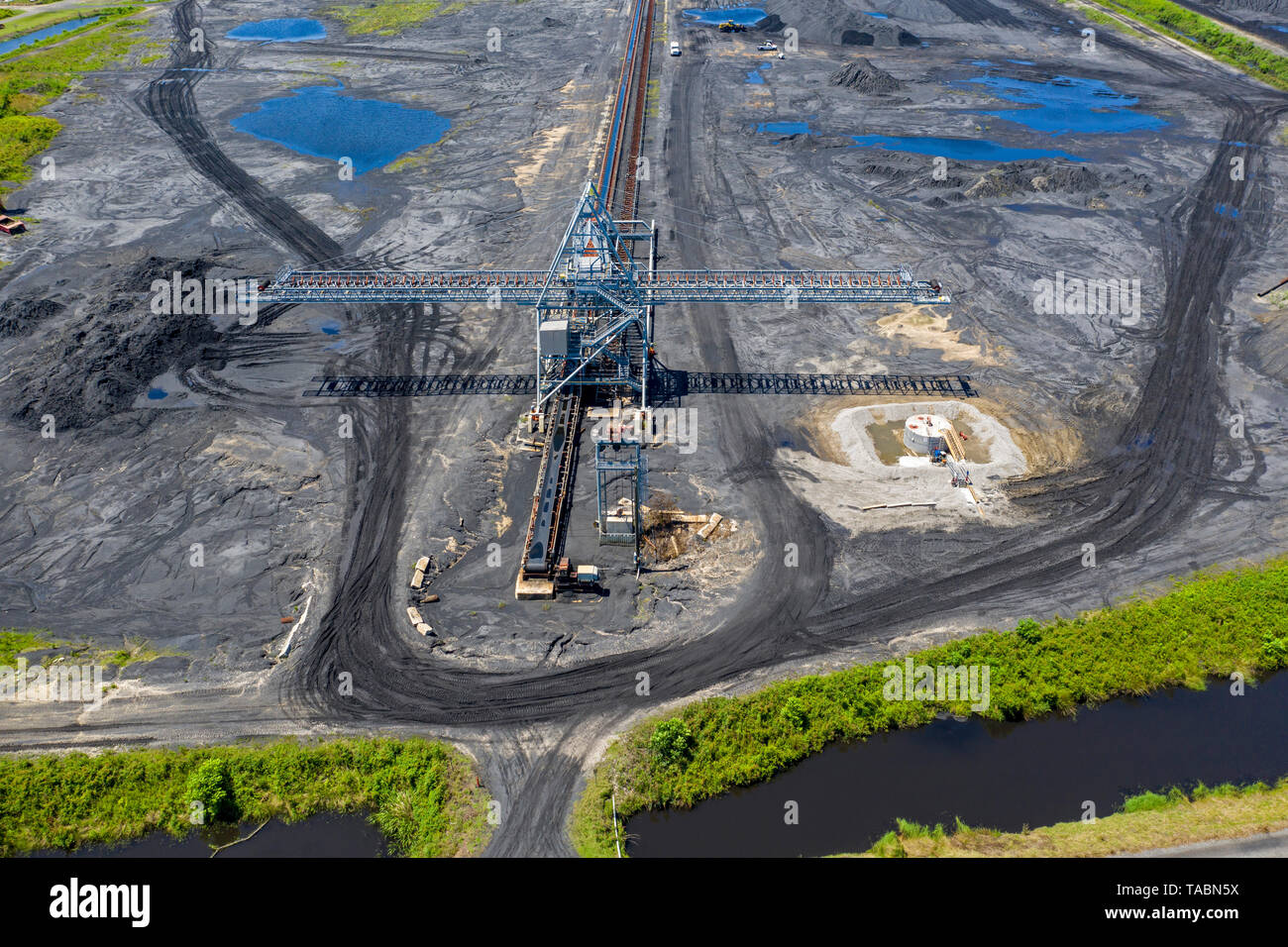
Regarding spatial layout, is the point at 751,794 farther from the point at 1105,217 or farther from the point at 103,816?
the point at 1105,217

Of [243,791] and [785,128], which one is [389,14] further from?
[243,791]

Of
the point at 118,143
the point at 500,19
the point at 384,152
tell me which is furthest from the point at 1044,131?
the point at 118,143

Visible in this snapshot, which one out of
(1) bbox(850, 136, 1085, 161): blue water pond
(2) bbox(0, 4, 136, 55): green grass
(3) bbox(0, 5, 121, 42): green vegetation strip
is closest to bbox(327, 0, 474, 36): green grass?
(2) bbox(0, 4, 136, 55): green grass

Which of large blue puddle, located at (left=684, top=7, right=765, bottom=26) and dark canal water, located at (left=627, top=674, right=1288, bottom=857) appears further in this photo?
large blue puddle, located at (left=684, top=7, right=765, bottom=26)

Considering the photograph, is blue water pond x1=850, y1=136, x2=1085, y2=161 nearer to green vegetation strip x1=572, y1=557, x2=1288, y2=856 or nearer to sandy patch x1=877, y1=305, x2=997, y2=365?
sandy patch x1=877, y1=305, x2=997, y2=365

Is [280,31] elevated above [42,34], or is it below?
above

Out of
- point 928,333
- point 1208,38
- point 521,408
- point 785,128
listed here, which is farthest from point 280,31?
point 1208,38
